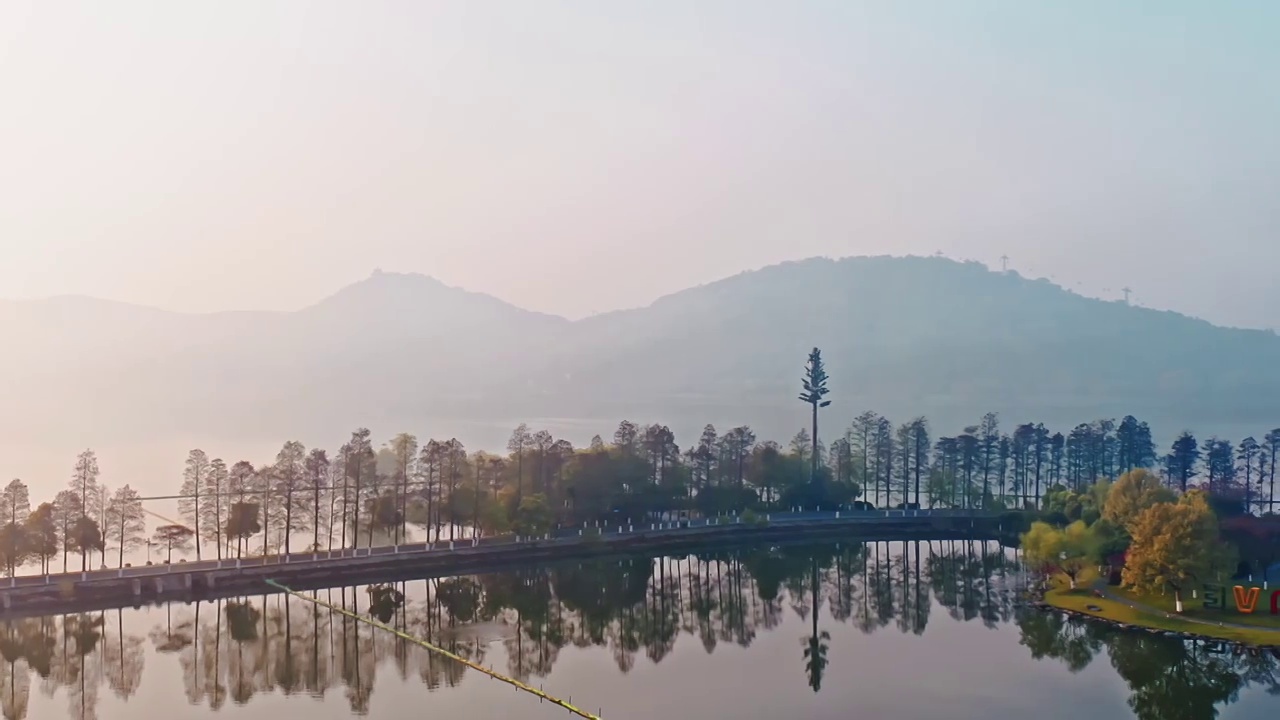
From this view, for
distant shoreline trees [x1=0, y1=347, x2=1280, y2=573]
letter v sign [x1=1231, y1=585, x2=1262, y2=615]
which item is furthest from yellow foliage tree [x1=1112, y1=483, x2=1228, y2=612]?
distant shoreline trees [x1=0, y1=347, x2=1280, y2=573]

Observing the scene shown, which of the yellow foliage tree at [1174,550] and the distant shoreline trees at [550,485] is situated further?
the distant shoreline trees at [550,485]

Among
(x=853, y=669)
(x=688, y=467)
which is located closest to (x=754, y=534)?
(x=688, y=467)

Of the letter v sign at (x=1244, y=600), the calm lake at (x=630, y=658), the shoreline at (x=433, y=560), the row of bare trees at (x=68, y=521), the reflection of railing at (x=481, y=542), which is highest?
the row of bare trees at (x=68, y=521)

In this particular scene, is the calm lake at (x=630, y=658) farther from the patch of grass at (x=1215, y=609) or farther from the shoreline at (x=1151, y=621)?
the patch of grass at (x=1215, y=609)

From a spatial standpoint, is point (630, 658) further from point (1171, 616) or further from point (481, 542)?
point (1171, 616)

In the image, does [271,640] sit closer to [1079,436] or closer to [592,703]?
[592,703]

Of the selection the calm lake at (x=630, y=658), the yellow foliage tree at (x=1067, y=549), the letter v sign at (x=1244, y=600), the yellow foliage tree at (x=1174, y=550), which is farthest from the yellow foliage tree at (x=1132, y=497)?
the letter v sign at (x=1244, y=600)
